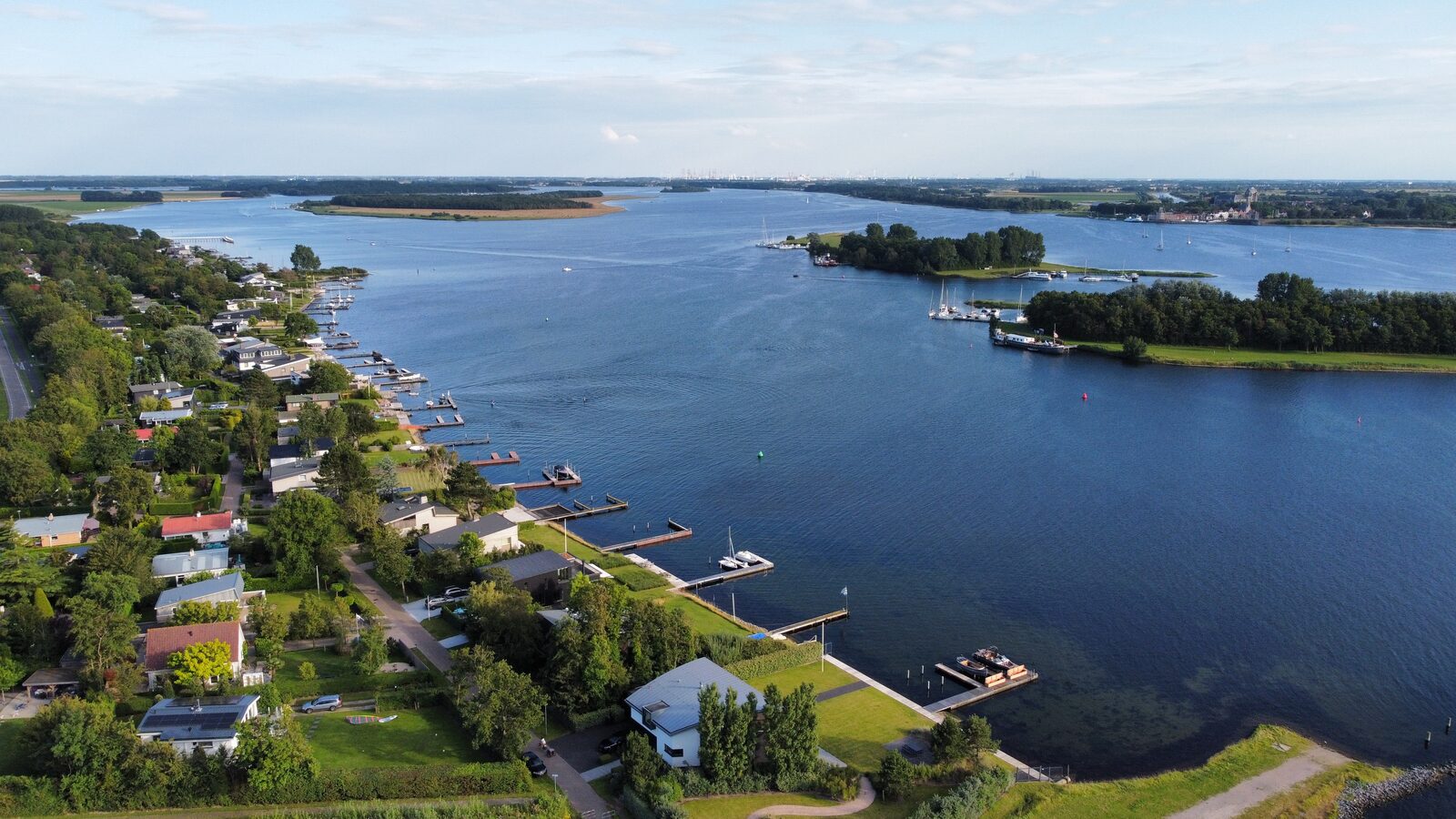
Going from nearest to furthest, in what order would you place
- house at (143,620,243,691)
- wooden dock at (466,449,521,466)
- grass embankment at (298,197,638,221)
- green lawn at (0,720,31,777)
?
green lawn at (0,720,31,777)
house at (143,620,243,691)
wooden dock at (466,449,521,466)
grass embankment at (298,197,638,221)

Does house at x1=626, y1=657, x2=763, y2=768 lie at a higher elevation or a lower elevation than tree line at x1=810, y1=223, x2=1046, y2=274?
lower

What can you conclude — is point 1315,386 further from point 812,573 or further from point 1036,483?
point 812,573

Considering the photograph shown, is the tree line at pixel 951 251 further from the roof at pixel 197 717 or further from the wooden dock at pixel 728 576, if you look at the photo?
the roof at pixel 197 717

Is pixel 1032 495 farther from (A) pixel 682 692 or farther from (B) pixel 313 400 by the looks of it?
(B) pixel 313 400

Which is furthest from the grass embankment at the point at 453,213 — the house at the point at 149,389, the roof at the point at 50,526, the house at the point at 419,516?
the house at the point at 419,516

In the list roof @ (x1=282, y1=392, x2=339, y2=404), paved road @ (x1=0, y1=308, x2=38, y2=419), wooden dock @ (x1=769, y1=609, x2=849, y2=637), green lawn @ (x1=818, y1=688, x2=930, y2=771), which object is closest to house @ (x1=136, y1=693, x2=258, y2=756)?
green lawn @ (x1=818, y1=688, x2=930, y2=771)

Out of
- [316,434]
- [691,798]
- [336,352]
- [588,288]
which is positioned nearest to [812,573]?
[691,798]

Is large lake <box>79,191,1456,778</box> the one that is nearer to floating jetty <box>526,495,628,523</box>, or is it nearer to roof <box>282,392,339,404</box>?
floating jetty <box>526,495,628,523</box>
